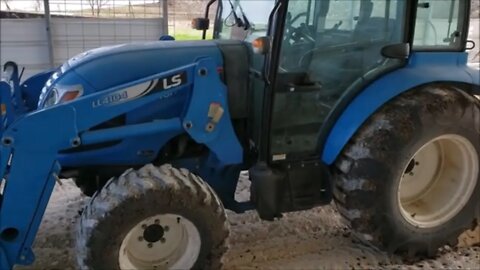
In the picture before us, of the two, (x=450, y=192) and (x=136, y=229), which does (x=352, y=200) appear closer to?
(x=450, y=192)

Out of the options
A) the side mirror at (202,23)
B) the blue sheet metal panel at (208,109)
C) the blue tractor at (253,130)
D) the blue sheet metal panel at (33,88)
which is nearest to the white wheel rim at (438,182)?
the blue tractor at (253,130)

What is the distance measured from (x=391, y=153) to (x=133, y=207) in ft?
4.83

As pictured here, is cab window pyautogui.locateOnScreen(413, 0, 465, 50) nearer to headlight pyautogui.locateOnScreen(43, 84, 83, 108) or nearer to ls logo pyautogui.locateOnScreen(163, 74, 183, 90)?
ls logo pyautogui.locateOnScreen(163, 74, 183, 90)

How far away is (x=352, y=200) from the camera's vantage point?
2857mm

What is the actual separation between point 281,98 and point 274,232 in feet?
3.52

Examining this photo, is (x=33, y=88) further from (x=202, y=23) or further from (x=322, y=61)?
A: (x=322, y=61)

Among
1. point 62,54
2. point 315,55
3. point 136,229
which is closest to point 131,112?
point 136,229

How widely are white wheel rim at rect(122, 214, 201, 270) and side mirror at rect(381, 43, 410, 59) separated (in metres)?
1.50

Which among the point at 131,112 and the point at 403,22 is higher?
the point at 403,22

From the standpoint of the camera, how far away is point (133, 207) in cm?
242

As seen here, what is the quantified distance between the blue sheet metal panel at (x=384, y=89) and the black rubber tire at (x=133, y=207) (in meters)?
0.83

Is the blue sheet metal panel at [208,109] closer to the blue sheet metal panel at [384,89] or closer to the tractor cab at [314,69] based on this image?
the tractor cab at [314,69]

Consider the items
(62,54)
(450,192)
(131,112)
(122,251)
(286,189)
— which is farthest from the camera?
(62,54)

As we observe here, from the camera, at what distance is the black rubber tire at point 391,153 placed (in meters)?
2.81
